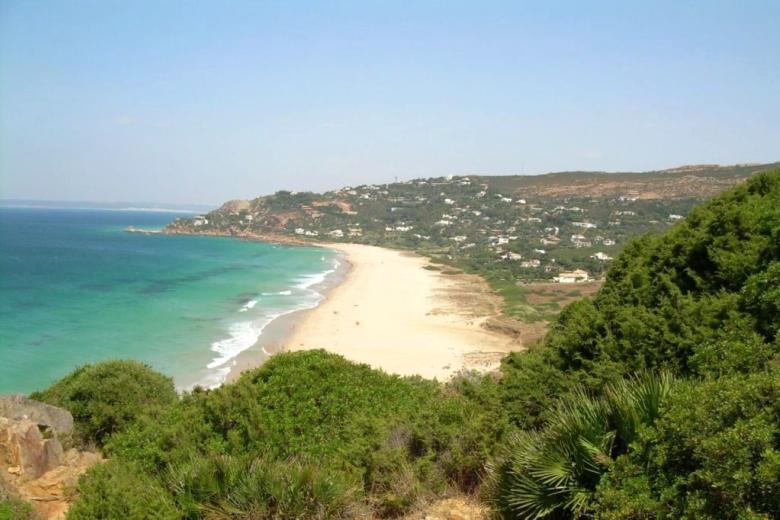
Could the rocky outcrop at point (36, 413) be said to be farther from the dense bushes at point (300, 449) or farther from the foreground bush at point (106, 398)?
the dense bushes at point (300, 449)

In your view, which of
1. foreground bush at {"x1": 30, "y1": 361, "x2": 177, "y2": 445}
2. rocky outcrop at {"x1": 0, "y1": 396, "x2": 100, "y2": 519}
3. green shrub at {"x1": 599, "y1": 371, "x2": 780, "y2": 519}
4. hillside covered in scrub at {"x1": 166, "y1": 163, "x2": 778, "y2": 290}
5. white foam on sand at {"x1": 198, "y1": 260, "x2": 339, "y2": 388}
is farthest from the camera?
hillside covered in scrub at {"x1": 166, "y1": 163, "x2": 778, "y2": 290}

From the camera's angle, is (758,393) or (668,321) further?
(668,321)

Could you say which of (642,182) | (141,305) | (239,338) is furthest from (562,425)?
(642,182)

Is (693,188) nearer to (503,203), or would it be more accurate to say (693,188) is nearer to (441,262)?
(503,203)

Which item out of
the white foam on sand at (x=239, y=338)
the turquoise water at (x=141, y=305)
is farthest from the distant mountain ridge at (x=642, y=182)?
the white foam on sand at (x=239, y=338)

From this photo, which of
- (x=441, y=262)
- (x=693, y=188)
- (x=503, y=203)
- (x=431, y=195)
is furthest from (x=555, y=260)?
(x=431, y=195)

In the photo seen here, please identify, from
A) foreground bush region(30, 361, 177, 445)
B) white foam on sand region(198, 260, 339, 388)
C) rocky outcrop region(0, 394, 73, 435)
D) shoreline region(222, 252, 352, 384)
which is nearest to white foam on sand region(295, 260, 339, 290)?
white foam on sand region(198, 260, 339, 388)

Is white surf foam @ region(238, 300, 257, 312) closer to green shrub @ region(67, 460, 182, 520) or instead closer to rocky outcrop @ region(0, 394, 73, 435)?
rocky outcrop @ region(0, 394, 73, 435)
